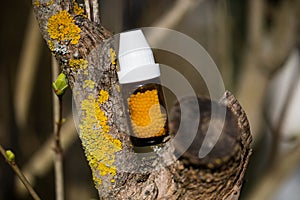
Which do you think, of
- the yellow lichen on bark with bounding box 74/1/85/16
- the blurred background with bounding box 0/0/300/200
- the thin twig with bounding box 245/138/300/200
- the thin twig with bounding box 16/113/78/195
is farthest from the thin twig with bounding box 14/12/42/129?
the yellow lichen on bark with bounding box 74/1/85/16

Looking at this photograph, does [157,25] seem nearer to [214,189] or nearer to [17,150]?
[17,150]

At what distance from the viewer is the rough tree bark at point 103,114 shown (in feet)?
1.71

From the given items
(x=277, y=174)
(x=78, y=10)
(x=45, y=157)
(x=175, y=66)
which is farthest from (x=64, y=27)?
(x=175, y=66)

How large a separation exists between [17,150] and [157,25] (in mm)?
501

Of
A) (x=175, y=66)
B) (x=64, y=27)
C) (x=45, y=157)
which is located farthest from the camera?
(x=175, y=66)

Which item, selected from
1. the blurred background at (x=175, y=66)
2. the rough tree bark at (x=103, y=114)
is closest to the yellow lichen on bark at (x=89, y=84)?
the rough tree bark at (x=103, y=114)

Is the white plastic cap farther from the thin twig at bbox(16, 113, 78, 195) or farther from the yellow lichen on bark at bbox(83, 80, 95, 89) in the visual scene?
the thin twig at bbox(16, 113, 78, 195)

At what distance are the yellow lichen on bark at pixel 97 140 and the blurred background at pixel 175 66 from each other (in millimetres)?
569

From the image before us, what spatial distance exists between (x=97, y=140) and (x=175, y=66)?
105 cm

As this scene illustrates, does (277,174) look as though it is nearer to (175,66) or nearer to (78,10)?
(175,66)

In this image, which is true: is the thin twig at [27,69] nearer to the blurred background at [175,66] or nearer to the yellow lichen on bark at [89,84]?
the blurred background at [175,66]

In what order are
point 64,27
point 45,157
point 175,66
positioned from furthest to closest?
point 175,66, point 45,157, point 64,27

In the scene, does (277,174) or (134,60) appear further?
(277,174)

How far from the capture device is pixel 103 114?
1.74 ft
